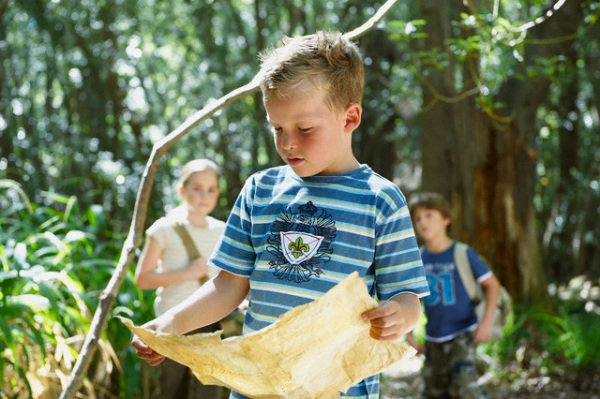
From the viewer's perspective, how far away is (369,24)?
283cm

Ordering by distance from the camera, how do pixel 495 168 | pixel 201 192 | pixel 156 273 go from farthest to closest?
pixel 495 168
pixel 201 192
pixel 156 273

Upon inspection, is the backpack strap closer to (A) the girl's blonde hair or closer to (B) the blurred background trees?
(A) the girl's blonde hair

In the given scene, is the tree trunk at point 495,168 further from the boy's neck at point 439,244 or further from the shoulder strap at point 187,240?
the shoulder strap at point 187,240

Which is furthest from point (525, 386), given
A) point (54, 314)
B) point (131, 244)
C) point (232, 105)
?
point (131, 244)

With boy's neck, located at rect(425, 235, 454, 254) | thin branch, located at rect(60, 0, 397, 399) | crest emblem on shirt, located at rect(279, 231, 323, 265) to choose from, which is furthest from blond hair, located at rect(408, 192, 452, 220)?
crest emblem on shirt, located at rect(279, 231, 323, 265)

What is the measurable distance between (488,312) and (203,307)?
3.12m

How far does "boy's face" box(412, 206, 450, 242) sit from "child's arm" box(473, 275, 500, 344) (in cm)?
41

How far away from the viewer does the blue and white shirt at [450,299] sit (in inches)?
196

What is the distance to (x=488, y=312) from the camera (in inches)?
194

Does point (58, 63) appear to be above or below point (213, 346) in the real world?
above

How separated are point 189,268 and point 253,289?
2.07 metres

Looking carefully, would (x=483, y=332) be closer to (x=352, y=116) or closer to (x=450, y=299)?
(x=450, y=299)

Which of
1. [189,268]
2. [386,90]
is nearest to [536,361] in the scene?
[386,90]

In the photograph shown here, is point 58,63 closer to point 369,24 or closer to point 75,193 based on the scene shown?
point 75,193
